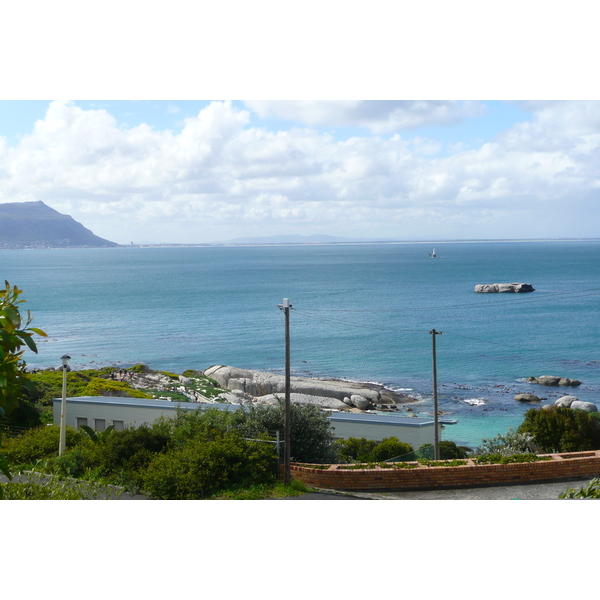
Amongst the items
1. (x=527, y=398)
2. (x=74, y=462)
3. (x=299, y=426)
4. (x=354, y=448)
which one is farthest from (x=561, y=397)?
(x=74, y=462)

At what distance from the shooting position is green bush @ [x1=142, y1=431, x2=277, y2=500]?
11.2 meters

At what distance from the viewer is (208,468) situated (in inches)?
458

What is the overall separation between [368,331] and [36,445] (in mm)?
44015

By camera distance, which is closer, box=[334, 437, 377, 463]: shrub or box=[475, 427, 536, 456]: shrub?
box=[475, 427, 536, 456]: shrub

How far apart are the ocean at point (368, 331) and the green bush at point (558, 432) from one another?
9270 millimetres

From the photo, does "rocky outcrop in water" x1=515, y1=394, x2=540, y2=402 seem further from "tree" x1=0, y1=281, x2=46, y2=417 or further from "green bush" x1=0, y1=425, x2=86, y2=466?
"tree" x1=0, y1=281, x2=46, y2=417

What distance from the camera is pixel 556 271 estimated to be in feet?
374

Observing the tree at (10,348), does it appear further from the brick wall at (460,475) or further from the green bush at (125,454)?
the brick wall at (460,475)

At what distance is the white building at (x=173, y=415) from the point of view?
18.6 meters

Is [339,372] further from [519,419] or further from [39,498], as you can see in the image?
[39,498]

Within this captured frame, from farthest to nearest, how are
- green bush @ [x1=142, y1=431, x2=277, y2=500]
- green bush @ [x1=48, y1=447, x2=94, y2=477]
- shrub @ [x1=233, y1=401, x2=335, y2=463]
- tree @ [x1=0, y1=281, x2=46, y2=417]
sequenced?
shrub @ [x1=233, y1=401, x2=335, y2=463] < green bush @ [x1=48, y1=447, x2=94, y2=477] < green bush @ [x1=142, y1=431, x2=277, y2=500] < tree @ [x1=0, y1=281, x2=46, y2=417]

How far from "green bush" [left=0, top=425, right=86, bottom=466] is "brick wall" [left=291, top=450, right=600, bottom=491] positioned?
6.91 meters

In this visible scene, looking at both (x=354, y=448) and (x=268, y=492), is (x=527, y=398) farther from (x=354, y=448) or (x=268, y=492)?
(x=268, y=492)

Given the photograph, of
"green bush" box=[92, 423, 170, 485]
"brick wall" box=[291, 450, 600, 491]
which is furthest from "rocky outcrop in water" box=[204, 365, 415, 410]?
"brick wall" box=[291, 450, 600, 491]
